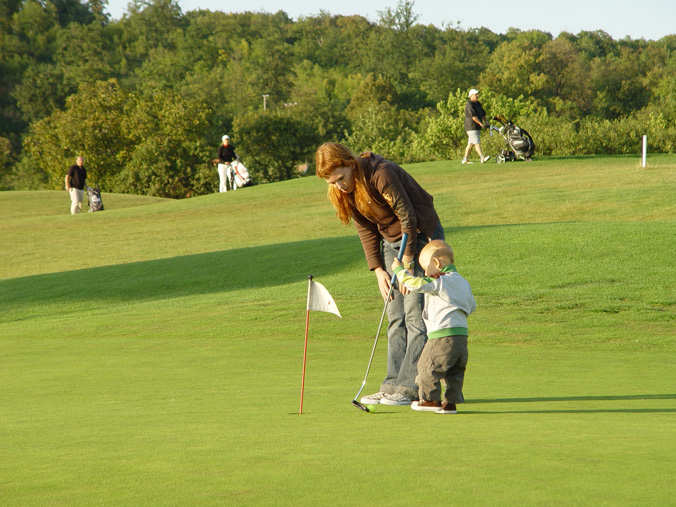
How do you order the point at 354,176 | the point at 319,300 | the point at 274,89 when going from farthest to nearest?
the point at 274,89 → the point at 354,176 → the point at 319,300

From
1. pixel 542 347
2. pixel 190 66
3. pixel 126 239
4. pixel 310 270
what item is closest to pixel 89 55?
pixel 190 66

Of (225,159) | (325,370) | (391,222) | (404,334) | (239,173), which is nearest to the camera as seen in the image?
(391,222)

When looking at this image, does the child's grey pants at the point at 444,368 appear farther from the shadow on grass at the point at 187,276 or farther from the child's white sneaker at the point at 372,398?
the shadow on grass at the point at 187,276

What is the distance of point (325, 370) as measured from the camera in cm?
870

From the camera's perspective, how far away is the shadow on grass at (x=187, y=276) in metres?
17.5

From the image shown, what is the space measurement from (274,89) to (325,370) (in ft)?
410

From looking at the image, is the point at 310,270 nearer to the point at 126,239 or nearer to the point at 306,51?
the point at 126,239

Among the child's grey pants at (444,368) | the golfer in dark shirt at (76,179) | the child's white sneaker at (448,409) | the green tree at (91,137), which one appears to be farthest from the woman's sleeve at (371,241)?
the green tree at (91,137)

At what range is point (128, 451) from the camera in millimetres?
4633

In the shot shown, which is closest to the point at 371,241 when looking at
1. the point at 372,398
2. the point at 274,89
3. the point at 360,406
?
the point at 372,398

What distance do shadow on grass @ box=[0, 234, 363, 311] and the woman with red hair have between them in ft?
34.8

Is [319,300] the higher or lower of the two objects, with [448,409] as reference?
higher

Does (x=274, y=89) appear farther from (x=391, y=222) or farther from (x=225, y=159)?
(x=391, y=222)

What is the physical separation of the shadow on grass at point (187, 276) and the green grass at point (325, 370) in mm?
82
